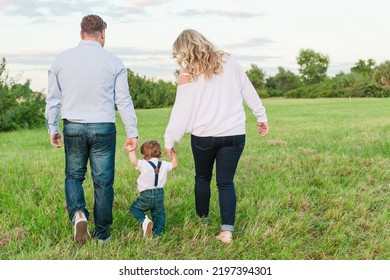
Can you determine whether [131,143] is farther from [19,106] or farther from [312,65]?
[312,65]

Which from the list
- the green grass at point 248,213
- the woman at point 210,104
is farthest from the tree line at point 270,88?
the woman at point 210,104

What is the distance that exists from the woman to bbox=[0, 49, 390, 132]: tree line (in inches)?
567

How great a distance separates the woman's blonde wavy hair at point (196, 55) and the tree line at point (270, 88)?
1448 cm

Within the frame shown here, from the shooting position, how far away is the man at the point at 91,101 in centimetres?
451

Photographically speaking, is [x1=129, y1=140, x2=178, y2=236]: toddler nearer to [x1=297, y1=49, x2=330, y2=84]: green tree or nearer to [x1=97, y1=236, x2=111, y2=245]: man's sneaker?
[x1=97, y1=236, x2=111, y2=245]: man's sneaker

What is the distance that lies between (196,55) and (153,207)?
5.07 ft

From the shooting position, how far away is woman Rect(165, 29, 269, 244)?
4.47 m

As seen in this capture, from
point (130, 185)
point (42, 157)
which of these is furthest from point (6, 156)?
point (130, 185)

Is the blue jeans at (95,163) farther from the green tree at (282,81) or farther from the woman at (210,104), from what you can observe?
the green tree at (282,81)

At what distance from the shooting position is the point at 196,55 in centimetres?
445

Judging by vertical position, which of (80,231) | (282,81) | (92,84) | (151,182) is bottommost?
(80,231)

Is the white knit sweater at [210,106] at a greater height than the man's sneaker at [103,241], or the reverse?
the white knit sweater at [210,106]

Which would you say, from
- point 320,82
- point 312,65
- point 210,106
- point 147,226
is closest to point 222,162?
point 210,106
